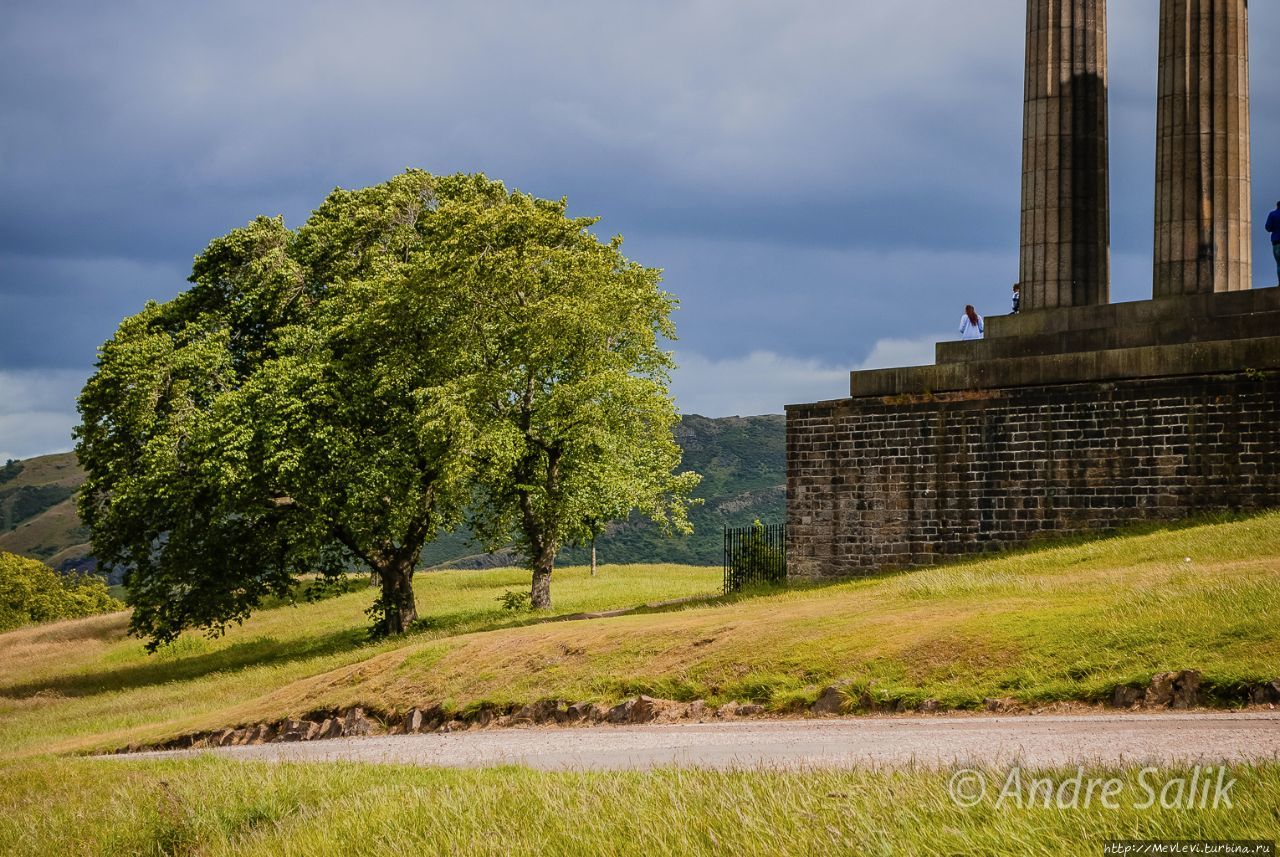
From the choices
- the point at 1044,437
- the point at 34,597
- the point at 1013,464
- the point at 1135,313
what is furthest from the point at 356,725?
the point at 34,597

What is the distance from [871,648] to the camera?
739 inches

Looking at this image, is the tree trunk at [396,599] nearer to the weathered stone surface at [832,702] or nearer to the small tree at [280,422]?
the small tree at [280,422]

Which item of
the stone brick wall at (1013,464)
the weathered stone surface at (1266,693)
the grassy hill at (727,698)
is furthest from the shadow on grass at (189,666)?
the weathered stone surface at (1266,693)

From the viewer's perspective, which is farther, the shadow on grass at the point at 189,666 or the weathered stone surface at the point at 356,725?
the shadow on grass at the point at 189,666

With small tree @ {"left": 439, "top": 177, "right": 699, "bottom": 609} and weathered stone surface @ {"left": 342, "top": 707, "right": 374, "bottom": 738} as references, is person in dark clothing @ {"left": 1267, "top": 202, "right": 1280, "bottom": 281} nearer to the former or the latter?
small tree @ {"left": 439, "top": 177, "right": 699, "bottom": 609}

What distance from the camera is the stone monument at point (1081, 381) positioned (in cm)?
2642

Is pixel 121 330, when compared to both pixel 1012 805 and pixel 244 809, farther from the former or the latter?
pixel 1012 805

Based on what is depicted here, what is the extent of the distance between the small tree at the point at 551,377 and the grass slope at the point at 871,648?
13.9 feet

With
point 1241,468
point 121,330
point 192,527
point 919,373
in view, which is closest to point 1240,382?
point 1241,468

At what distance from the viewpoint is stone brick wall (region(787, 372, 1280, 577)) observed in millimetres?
26047

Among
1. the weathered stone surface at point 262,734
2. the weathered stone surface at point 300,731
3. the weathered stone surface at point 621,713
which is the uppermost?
the weathered stone surface at point 621,713

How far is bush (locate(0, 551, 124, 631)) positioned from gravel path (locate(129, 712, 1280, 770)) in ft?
225

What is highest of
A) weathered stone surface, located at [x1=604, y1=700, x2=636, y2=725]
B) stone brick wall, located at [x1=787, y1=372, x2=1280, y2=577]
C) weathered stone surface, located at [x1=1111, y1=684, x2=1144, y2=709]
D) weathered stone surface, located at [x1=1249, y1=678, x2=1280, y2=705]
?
stone brick wall, located at [x1=787, y1=372, x2=1280, y2=577]

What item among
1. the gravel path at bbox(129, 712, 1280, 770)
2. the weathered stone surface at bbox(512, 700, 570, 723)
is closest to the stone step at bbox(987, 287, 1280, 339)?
the weathered stone surface at bbox(512, 700, 570, 723)
